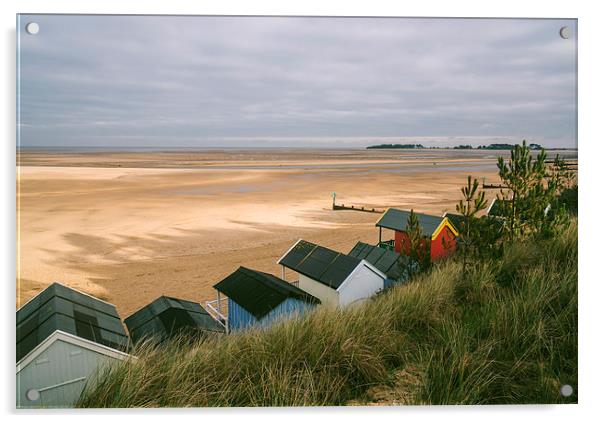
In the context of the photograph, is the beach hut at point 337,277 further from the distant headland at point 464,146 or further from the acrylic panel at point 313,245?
the distant headland at point 464,146

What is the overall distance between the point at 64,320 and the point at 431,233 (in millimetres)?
3306

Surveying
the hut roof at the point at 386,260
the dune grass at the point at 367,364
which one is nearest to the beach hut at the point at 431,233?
the hut roof at the point at 386,260

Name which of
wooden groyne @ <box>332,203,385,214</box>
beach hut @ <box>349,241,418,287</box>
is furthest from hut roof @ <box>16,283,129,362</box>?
wooden groyne @ <box>332,203,385,214</box>

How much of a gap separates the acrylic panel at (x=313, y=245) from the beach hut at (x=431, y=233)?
26mm

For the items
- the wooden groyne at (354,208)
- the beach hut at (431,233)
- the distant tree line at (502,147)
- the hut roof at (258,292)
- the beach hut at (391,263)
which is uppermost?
the distant tree line at (502,147)

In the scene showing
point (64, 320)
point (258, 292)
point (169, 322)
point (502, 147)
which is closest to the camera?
point (64, 320)

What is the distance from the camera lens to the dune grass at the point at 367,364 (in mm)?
2498

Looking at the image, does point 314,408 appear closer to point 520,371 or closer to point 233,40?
point 520,371

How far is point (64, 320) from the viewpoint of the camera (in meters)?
2.49

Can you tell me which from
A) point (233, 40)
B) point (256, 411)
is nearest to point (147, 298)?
point (256, 411)

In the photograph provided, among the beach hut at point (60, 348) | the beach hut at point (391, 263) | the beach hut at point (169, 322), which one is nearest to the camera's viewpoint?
the beach hut at point (60, 348)

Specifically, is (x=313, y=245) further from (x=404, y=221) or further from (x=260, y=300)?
(x=404, y=221)

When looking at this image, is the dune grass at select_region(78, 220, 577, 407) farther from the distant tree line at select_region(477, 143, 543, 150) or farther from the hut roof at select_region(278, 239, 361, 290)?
the distant tree line at select_region(477, 143, 543, 150)

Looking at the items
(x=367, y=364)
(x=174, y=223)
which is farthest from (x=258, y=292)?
(x=174, y=223)
